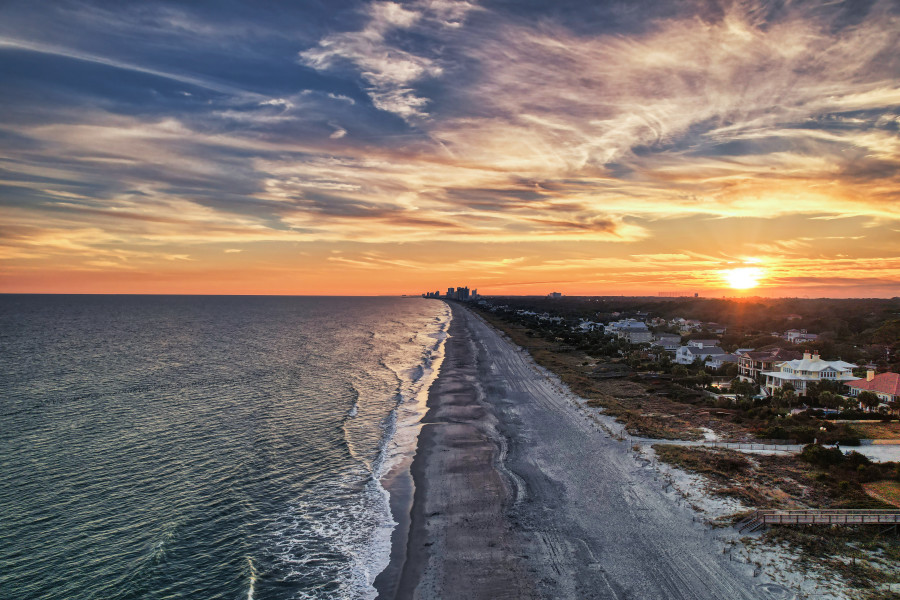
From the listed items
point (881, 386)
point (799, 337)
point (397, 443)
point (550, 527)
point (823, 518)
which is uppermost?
point (799, 337)

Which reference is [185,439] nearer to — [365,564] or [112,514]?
[112,514]

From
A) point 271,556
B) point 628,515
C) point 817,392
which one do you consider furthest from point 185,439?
point 817,392

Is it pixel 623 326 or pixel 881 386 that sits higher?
pixel 623 326

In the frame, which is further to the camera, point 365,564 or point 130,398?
point 130,398

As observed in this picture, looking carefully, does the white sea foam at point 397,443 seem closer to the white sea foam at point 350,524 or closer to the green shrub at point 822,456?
the white sea foam at point 350,524

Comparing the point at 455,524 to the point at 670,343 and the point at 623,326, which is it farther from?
the point at 623,326

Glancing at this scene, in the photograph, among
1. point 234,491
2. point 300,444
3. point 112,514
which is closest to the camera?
point 112,514

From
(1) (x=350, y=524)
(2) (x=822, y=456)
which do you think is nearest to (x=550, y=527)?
(1) (x=350, y=524)
